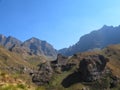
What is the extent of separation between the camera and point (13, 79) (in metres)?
29.7

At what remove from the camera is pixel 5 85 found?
89.5 feet

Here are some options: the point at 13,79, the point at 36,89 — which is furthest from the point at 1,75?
the point at 36,89

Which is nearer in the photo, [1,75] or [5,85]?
[5,85]

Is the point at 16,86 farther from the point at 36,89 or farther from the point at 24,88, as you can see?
the point at 36,89

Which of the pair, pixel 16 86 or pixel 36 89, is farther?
pixel 36 89

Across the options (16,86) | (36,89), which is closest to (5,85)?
(16,86)

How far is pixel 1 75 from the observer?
29500 mm

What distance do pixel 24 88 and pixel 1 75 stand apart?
2723mm

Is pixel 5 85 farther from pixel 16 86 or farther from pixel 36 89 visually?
pixel 36 89

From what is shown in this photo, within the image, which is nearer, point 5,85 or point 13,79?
point 5,85

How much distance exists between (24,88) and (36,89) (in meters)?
1.96

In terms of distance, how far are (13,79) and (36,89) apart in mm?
2338

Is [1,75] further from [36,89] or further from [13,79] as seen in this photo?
[36,89]

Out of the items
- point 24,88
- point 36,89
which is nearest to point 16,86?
point 24,88
